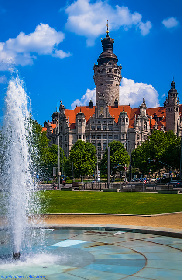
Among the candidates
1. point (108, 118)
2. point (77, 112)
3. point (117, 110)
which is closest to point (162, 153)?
point (108, 118)

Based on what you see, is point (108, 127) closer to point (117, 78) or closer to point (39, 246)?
point (117, 78)

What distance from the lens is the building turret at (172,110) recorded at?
142m

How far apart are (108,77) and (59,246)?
135 meters

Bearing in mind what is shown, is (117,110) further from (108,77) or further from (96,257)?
(96,257)

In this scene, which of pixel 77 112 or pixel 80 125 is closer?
pixel 80 125

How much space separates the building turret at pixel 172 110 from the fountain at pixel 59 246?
13205 cm

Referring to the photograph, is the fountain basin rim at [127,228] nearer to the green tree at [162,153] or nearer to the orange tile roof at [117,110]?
the green tree at [162,153]

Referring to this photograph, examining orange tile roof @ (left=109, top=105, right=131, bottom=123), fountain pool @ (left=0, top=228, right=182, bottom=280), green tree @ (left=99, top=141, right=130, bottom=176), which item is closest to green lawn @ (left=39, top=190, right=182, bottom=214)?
fountain pool @ (left=0, top=228, right=182, bottom=280)

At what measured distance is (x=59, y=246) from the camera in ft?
40.3

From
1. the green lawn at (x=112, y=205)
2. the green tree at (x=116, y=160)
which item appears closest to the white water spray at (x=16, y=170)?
the green lawn at (x=112, y=205)

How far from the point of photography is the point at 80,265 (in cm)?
980

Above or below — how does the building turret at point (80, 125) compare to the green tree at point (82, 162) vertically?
above

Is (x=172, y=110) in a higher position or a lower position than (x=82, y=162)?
higher

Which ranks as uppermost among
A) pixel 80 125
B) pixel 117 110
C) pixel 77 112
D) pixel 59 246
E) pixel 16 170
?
pixel 117 110
